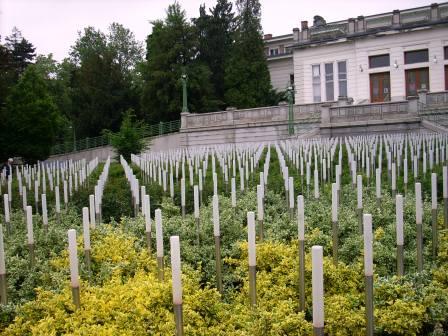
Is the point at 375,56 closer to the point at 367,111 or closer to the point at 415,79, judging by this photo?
the point at 415,79

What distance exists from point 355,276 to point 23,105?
26.4 meters

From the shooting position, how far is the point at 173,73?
37.8 metres

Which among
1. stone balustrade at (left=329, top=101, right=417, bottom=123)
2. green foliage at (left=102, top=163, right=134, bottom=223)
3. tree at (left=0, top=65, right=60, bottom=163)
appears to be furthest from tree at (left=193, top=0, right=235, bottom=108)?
green foliage at (left=102, top=163, right=134, bottom=223)

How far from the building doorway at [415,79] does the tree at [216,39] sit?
45.2 ft

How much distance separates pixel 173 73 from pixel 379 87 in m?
14.4

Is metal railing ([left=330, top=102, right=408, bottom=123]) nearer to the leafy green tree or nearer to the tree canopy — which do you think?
the leafy green tree

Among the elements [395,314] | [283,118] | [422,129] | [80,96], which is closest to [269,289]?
[395,314]

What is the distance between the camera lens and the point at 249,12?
4066cm

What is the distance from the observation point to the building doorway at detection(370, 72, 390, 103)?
35.7m

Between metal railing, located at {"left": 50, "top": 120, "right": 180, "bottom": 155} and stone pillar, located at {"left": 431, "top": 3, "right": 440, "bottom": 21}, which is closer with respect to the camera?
stone pillar, located at {"left": 431, "top": 3, "right": 440, "bottom": 21}

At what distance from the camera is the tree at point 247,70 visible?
129 feet

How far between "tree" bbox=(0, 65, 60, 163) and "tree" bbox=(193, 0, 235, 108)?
1510 centimetres

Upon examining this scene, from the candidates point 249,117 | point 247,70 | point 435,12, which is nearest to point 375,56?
point 435,12

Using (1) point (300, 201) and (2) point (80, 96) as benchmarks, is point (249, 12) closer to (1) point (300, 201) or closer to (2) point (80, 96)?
(2) point (80, 96)
